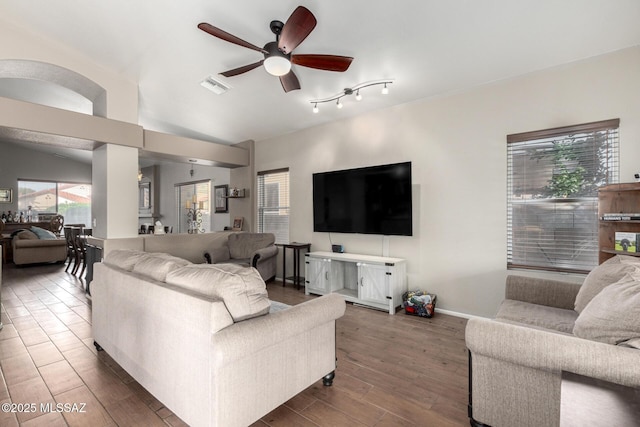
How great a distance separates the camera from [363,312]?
3.89m

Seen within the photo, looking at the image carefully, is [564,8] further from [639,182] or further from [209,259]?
[209,259]

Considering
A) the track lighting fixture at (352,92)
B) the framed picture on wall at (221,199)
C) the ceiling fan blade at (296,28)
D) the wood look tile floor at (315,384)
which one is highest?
the track lighting fixture at (352,92)

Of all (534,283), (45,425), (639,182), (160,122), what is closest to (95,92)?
(160,122)

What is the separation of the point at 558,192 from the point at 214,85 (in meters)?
4.34

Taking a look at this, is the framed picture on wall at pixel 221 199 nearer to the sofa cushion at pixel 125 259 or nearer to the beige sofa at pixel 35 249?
the beige sofa at pixel 35 249

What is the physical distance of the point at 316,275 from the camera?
4.61 meters

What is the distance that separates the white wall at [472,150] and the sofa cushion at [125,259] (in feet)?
9.98

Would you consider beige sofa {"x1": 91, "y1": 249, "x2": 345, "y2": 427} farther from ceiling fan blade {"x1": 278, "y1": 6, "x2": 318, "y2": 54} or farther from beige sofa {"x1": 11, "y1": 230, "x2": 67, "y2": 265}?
beige sofa {"x1": 11, "y1": 230, "x2": 67, "y2": 265}

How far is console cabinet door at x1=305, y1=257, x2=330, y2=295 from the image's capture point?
4.51 meters

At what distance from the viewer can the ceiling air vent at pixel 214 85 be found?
4039 mm

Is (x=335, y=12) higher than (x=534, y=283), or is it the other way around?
(x=335, y=12)

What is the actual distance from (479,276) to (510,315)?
131 centimetres

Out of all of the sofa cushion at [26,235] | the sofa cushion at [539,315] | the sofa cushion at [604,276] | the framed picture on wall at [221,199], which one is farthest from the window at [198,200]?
the sofa cushion at [604,276]

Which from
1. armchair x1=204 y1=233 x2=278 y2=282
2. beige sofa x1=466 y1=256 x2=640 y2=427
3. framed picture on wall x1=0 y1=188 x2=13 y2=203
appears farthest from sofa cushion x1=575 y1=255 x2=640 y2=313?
framed picture on wall x1=0 y1=188 x2=13 y2=203
